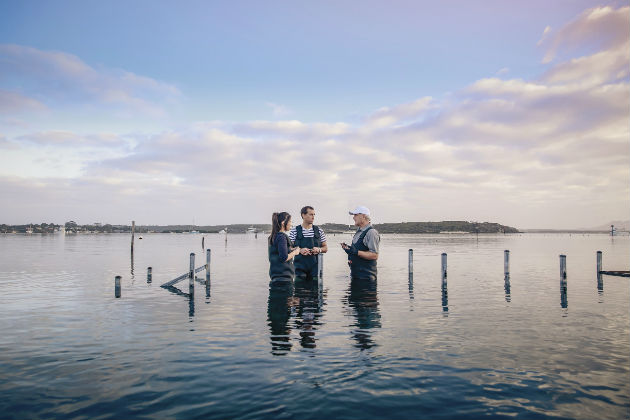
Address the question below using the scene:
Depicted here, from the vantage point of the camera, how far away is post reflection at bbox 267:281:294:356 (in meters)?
9.69

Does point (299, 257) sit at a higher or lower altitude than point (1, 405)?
higher

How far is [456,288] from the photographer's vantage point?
21.8 meters

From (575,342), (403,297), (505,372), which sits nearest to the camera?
(505,372)

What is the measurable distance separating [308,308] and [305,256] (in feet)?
8.70

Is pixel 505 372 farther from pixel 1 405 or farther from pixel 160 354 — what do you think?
pixel 1 405

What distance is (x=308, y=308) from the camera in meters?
14.7

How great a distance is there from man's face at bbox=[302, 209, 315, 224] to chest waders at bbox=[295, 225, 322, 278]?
471 mm

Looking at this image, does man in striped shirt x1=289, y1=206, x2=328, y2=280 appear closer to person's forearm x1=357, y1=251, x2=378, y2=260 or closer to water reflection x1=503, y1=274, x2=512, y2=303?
person's forearm x1=357, y1=251, x2=378, y2=260

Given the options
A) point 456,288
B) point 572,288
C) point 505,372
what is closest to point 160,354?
point 505,372

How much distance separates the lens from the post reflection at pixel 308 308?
10609mm

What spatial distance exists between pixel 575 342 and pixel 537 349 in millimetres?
1544

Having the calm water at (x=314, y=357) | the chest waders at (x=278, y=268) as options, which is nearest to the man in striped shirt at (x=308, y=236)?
the chest waders at (x=278, y=268)

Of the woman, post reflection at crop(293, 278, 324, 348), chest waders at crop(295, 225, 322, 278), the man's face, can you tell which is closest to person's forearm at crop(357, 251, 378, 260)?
chest waders at crop(295, 225, 322, 278)

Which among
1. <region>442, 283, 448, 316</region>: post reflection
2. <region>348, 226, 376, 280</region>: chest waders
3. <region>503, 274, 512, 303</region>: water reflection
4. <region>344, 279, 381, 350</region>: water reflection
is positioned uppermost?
<region>348, 226, 376, 280</region>: chest waders
